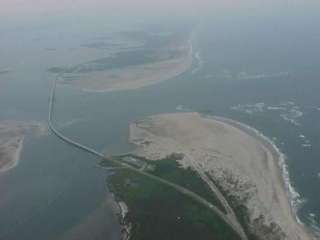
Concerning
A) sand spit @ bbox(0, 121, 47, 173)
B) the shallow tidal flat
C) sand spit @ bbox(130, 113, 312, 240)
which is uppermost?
sand spit @ bbox(130, 113, 312, 240)

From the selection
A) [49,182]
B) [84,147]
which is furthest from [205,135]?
[49,182]

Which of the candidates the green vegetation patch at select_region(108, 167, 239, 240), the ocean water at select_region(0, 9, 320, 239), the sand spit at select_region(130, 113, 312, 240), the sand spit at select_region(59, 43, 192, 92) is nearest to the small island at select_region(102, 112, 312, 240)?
the sand spit at select_region(130, 113, 312, 240)

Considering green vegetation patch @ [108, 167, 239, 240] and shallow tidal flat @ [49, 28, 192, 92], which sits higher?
green vegetation patch @ [108, 167, 239, 240]

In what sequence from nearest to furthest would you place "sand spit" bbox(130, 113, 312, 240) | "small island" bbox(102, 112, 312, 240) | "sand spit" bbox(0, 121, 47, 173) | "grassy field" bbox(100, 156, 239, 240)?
1. "grassy field" bbox(100, 156, 239, 240)
2. "small island" bbox(102, 112, 312, 240)
3. "sand spit" bbox(130, 113, 312, 240)
4. "sand spit" bbox(0, 121, 47, 173)

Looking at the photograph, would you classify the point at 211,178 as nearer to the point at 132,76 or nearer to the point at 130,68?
the point at 132,76

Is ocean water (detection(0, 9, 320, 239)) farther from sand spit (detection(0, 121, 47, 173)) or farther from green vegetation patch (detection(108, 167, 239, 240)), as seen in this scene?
green vegetation patch (detection(108, 167, 239, 240))

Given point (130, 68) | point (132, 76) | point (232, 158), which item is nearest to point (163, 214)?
point (232, 158)

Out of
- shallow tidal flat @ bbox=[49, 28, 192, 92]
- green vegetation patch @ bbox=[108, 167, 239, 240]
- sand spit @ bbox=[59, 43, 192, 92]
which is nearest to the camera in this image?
green vegetation patch @ bbox=[108, 167, 239, 240]

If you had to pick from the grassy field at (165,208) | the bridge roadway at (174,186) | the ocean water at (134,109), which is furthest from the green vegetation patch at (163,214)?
the ocean water at (134,109)
